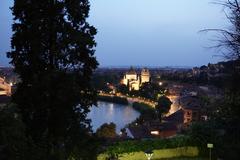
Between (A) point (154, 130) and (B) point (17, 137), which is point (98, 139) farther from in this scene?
(A) point (154, 130)

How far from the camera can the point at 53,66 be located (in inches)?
486

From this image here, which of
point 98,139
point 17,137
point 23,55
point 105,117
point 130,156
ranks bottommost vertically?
point 105,117

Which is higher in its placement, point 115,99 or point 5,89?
point 5,89

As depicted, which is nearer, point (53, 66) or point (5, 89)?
point (53, 66)

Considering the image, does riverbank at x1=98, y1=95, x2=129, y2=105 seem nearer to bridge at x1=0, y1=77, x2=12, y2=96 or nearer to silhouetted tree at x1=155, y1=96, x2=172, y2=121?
Answer: bridge at x1=0, y1=77, x2=12, y2=96

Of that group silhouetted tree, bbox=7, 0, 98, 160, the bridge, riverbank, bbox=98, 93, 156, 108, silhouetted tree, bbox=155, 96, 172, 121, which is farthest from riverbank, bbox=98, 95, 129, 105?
silhouetted tree, bbox=7, 0, 98, 160

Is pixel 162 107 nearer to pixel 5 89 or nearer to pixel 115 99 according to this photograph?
pixel 5 89

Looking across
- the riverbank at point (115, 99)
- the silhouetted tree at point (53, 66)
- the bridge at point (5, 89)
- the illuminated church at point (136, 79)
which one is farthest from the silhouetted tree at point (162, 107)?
the illuminated church at point (136, 79)

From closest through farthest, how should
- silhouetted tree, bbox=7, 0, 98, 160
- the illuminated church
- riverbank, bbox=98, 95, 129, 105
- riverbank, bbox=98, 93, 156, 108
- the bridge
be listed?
silhouetted tree, bbox=7, 0, 98, 160, the bridge, riverbank, bbox=98, 93, 156, 108, riverbank, bbox=98, 95, 129, 105, the illuminated church

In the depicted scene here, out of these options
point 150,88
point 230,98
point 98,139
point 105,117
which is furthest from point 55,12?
point 150,88

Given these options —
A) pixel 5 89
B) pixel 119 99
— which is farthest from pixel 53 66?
pixel 119 99

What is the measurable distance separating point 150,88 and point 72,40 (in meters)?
83.9

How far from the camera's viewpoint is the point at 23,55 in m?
12.2

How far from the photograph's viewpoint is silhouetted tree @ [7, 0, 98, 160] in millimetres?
11711
